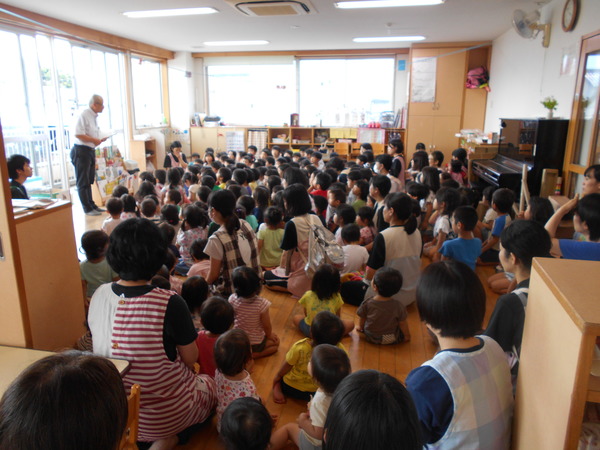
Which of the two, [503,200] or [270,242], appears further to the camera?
[503,200]

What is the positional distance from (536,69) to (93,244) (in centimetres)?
525

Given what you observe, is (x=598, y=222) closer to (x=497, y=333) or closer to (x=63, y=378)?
(x=497, y=333)

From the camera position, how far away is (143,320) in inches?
57.9

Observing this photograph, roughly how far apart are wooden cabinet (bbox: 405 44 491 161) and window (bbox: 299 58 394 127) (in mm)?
1033

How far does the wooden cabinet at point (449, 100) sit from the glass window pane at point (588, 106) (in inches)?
A: 175

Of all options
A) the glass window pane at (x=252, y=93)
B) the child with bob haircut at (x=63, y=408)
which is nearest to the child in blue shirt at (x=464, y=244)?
the child with bob haircut at (x=63, y=408)

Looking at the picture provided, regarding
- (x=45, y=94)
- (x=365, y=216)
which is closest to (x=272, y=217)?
(x=365, y=216)

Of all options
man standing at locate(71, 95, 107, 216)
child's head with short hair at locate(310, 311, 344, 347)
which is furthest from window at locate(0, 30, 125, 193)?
child's head with short hair at locate(310, 311, 344, 347)

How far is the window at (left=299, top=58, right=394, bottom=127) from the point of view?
9.34 meters

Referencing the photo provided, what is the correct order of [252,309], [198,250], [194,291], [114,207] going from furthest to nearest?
[114,207] → [198,250] → [252,309] → [194,291]

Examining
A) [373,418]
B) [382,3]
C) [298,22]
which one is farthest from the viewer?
Result: [298,22]

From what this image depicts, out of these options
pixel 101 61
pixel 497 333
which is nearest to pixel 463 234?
pixel 497 333

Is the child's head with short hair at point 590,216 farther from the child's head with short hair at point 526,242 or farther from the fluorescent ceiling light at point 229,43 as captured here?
the fluorescent ceiling light at point 229,43

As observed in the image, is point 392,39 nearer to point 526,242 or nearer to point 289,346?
point 289,346
